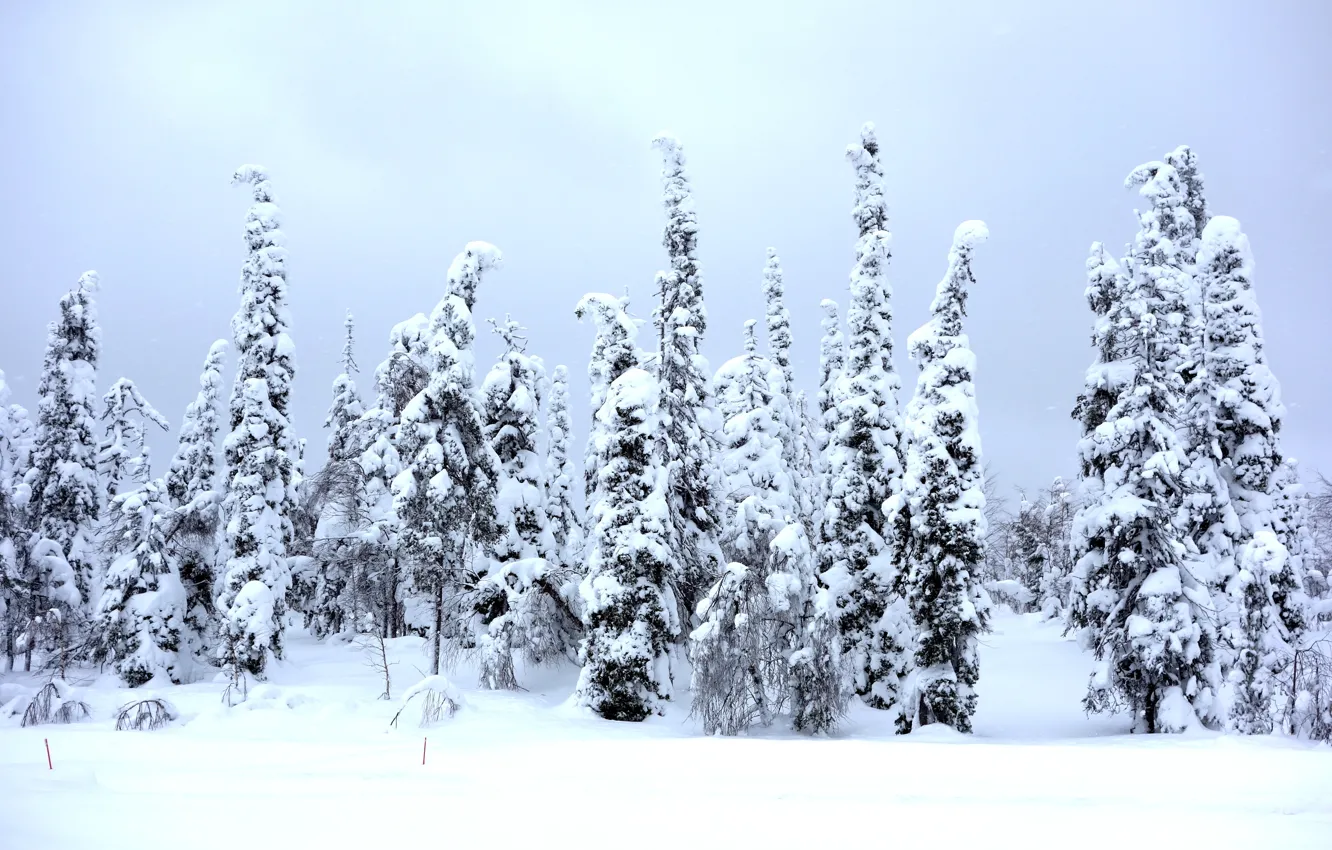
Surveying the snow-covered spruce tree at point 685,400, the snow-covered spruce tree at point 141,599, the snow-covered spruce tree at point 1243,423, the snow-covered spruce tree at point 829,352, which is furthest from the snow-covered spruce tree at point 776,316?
the snow-covered spruce tree at point 141,599

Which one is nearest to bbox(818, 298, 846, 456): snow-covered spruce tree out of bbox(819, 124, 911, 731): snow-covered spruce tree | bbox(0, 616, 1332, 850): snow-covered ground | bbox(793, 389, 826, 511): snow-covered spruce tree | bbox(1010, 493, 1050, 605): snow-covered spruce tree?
bbox(793, 389, 826, 511): snow-covered spruce tree

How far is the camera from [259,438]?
1169 inches

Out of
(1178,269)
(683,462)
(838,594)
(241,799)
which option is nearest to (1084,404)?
(1178,269)

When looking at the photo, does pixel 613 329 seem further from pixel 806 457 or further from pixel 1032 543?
pixel 1032 543

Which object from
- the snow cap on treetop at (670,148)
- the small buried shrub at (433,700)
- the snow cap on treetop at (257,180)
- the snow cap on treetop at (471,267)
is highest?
the snow cap on treetop at (670,148)

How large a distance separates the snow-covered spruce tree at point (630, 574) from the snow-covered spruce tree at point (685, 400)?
0.96 metres

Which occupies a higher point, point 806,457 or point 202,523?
point 806,457

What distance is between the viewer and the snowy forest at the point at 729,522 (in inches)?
896

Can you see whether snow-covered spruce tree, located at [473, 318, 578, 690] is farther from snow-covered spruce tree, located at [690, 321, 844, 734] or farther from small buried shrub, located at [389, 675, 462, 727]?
snow-covered spruce tree, located at [690, 321, 844, 734]

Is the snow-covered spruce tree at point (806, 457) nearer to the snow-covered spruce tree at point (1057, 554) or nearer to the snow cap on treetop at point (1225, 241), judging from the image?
the snow cap on treetop at point (1225, 241)

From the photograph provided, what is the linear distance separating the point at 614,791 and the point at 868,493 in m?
16.2

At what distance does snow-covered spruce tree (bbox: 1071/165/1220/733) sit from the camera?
22219mm

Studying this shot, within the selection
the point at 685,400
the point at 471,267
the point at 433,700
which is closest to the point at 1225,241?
the point at 685,400

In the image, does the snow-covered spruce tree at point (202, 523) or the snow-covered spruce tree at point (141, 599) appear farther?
the snow-covered spruce tree at point (202, 523)
